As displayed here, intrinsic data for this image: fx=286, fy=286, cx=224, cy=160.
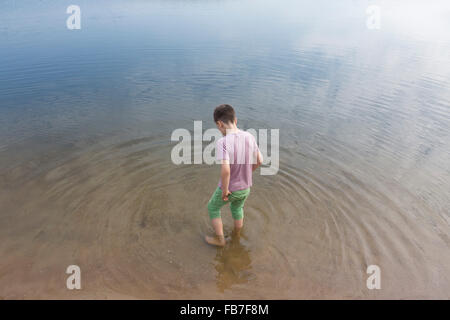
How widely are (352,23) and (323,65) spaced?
666 inches

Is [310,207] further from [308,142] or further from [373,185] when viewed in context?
[308,142]

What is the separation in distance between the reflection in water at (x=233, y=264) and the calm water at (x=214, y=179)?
0.07 ft

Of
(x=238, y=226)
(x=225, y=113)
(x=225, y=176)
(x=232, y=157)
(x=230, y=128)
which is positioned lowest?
(x=238, y=226)

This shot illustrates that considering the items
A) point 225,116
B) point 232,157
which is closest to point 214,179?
point 232,157

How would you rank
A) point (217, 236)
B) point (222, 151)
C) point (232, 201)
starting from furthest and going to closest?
point (217, 236), point (232, 201), point (222, 151)

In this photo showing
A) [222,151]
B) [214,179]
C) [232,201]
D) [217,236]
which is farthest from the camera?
[214,179]

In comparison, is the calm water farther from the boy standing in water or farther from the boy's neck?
the boy's neck

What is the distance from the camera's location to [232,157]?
12.3 feet

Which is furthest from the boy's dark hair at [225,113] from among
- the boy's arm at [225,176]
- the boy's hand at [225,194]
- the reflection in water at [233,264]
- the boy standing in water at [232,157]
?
the reflection in water at [233,264]

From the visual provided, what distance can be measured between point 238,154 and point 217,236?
4.89 feet

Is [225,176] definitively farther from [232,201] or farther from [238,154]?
[232,201]

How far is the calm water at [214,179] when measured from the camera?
13.3 ft

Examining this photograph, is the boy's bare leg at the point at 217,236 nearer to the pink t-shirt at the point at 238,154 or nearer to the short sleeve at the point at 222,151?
the pink t-shirt at the point at 238,154
